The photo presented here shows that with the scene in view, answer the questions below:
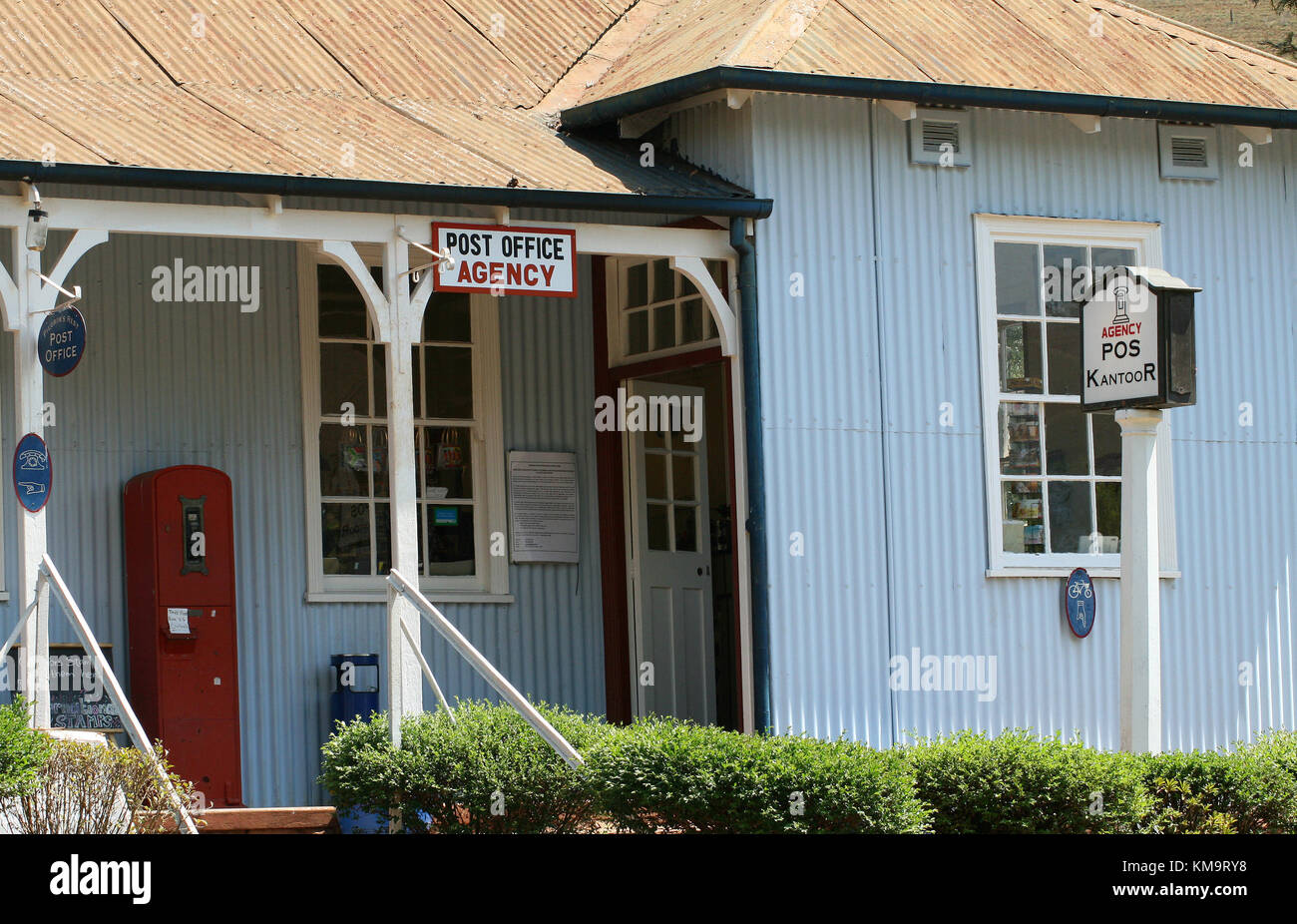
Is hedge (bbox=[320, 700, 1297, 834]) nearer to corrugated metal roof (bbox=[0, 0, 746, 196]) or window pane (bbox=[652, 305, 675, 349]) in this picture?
corrugated metal roof (bbox=[0, 0, 746, 196])

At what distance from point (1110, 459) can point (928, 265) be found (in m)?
1.68

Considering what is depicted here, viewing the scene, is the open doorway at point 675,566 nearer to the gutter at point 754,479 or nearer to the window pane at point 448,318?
the window pane at point 448,318

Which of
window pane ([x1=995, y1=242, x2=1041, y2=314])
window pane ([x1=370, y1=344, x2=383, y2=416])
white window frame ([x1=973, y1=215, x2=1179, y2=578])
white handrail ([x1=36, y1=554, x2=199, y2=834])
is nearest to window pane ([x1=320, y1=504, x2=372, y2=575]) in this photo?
window pane ([x1=370, y1=344, x2=383, y2=416])

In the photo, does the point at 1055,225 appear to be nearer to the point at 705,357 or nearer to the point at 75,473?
the point at 705,357

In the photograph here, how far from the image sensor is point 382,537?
11.9 metres

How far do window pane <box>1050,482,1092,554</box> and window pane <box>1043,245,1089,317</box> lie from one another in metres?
1.04

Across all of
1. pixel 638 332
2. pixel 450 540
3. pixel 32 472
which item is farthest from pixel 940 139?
pixel 32 472

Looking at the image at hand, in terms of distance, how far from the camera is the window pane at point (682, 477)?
12844 mm

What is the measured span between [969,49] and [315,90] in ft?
13.0

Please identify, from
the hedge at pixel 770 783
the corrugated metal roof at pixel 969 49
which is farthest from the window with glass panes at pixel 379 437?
the hedge at pixel 770 783

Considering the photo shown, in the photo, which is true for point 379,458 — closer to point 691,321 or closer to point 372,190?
point 691,321

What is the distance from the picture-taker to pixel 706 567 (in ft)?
42.6

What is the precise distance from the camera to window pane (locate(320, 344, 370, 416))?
11.8 meters
